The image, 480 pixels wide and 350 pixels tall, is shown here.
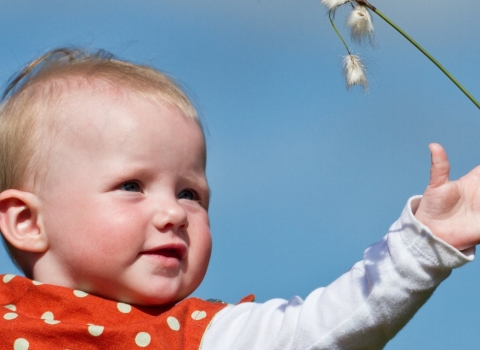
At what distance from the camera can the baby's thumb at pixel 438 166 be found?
204 cm

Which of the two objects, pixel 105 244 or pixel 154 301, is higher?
pixel 105 244

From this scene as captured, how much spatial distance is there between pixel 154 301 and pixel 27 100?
1.01 meters

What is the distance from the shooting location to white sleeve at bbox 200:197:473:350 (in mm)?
2197

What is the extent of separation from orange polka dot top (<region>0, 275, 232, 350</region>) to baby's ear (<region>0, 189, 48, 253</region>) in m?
0.13

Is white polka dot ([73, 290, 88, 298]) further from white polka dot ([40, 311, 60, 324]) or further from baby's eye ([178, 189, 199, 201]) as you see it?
baby's eye ([178, 189, 199, 201])

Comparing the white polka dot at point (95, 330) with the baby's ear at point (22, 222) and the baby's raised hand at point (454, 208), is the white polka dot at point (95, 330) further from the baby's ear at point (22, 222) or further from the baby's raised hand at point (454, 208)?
the baby's raised hand at point (454, 208)

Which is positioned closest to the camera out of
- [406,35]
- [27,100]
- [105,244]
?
[406,35]

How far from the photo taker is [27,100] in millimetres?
3287

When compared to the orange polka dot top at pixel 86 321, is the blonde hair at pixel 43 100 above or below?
above

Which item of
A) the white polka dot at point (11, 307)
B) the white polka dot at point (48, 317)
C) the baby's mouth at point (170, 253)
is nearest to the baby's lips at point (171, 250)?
the baby's mouth at point (170, 253)

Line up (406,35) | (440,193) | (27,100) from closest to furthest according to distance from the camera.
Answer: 1. (406,35)
2. (440,193)
3. (27,100)

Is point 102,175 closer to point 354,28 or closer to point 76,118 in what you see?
point 76,118

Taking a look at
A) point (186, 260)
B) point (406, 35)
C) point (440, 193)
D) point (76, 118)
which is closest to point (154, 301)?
point (186, 260)

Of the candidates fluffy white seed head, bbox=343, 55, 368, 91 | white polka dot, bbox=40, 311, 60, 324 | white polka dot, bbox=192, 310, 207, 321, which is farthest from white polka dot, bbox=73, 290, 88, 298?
fluffy white seed head, bbox=343, 55, 368, 91
